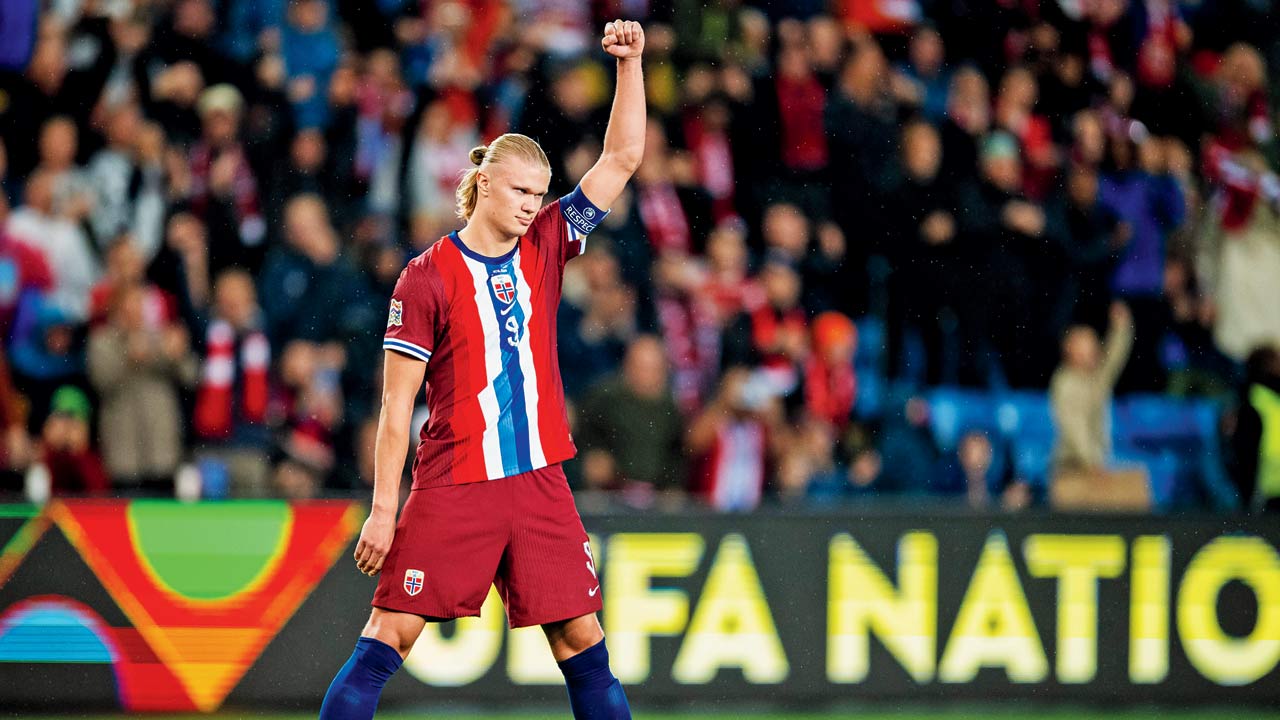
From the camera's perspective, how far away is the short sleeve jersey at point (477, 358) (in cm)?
455

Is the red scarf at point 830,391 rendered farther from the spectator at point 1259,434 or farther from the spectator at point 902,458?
the spectator at point 1259,434

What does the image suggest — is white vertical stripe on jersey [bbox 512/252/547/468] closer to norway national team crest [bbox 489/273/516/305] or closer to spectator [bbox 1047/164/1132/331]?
norway national team crest [bbox 489/273/516/305]

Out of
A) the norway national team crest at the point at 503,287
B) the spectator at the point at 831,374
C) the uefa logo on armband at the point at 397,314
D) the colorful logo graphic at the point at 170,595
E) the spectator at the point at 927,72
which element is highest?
the spectator at the point at 927,72

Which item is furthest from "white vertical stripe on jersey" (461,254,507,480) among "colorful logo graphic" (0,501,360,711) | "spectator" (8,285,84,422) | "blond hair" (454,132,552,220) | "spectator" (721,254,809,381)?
"spectator" (8,285,84,422)

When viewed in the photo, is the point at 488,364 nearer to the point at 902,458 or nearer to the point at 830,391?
the point at 902,458

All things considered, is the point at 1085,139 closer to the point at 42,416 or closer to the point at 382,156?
the point at 382,156

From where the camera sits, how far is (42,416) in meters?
8.66

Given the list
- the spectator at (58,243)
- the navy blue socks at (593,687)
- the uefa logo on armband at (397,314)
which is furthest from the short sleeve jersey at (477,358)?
the spectator at (58,243)

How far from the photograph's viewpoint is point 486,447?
4.60m

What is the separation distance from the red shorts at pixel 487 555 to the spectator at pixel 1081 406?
5017mm

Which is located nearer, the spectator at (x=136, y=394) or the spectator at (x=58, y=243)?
the spectator at (x=136, y=394)

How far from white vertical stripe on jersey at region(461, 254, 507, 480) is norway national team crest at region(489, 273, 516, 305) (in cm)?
2

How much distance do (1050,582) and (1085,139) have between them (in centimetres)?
400

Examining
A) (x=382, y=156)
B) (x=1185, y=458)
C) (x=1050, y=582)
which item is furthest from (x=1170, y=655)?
(x=382, y=156)
